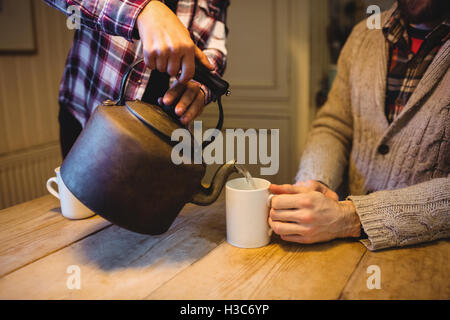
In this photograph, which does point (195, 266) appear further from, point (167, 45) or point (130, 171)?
point (167, 45)

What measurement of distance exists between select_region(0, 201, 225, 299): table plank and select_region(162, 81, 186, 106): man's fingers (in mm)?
328

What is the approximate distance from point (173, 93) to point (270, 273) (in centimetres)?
45

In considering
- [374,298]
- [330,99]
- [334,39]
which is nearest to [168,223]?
[374,298]

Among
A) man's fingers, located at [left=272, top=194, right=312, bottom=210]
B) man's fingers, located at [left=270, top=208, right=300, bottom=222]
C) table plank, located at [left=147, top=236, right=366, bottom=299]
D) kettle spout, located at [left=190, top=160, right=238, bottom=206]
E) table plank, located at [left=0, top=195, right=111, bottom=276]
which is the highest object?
kettle spout, located at [left=190, top=160, right=238, bottom=206]

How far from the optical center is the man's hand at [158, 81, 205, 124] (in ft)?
2.87

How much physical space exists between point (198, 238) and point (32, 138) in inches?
73.7

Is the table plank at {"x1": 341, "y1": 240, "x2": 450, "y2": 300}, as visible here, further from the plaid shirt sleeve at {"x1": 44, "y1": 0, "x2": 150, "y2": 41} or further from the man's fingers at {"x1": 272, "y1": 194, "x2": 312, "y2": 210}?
the plaid shirt sleeve at {"x1": 44, "y1": 0, "x2": 150, "y2": 41}

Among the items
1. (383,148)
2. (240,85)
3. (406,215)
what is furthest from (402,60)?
(240,85)

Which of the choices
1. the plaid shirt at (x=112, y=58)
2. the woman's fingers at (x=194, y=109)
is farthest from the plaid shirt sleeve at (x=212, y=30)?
the woman's fingers at (x=194, y=109)

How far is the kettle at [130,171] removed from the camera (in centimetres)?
70

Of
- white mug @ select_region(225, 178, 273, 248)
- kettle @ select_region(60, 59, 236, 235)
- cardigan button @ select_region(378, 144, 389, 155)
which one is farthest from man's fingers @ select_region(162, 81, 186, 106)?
cardigan button @ select_region(378, 144, 389, 155)

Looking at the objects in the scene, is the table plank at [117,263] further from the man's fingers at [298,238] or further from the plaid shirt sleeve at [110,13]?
the plaid shirt sleeve at [110,13]

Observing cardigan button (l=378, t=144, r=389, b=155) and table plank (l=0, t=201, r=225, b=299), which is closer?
table plank (l=0, t=201, r=225, b=299)
